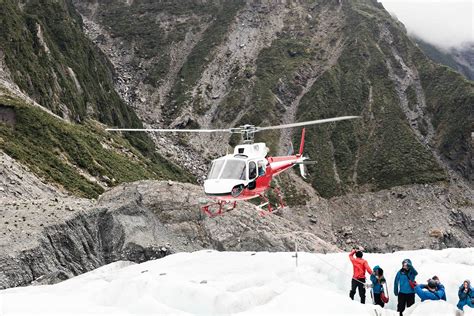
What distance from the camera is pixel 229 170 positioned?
22938 millimetres

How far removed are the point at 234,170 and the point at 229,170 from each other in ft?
0.87

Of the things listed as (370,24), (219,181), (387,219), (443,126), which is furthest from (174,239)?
(370,24)

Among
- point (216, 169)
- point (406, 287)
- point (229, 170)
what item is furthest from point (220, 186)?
point (406, 287)

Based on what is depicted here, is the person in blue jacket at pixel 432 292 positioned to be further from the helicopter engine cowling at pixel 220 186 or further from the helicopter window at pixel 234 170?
the helicopter window at pixel 234 170

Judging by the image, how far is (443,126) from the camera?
12262cm

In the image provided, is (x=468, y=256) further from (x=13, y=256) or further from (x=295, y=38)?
(x=295, y=38)

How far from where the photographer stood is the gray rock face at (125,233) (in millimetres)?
21938

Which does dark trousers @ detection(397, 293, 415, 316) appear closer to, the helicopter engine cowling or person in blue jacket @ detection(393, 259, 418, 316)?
person in blue jacket @ detection(393, 259, 418, 316)

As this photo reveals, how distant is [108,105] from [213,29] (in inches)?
2400

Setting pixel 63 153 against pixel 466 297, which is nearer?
pixel 466 297

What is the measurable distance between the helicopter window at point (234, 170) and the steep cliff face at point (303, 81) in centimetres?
8483

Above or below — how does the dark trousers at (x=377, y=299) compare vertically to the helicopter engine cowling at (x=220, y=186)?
below

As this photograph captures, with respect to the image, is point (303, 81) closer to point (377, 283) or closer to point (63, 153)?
point (63, 153)

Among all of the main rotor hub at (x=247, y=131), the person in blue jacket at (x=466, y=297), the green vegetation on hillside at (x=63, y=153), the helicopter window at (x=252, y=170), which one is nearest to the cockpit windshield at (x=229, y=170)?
the helicopter window at (x=252, y=170)
